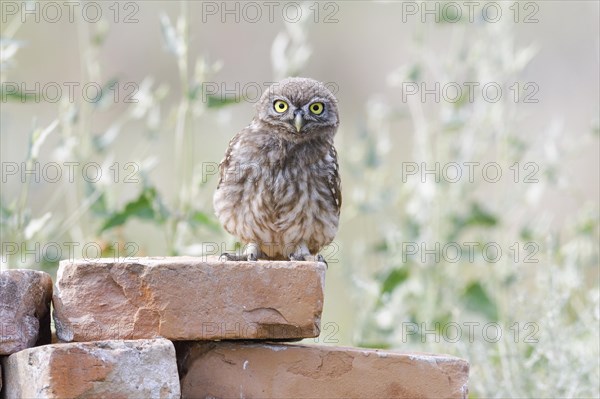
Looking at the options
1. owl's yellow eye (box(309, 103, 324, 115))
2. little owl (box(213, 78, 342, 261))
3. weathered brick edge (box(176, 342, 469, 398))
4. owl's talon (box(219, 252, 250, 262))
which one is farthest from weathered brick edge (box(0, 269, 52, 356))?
owl's yellow eye (box(309, 103, 324, 115))

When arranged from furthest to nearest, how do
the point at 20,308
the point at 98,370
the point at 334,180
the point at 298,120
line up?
the point at 334,180 < the point at 298,120 < the point at 20,308 < the point at 98,370

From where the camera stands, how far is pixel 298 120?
5.13 m

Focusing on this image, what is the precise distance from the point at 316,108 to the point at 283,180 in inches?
15.9

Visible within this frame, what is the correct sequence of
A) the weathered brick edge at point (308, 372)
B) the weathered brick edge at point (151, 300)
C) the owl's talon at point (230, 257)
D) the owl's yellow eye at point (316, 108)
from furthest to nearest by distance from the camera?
the owl's yellow eye at point (316, 108)
the owl's talon at point (230, 257)
the weathered brick edge at point (308, 372)
the weathered brick edge at point (151, 300)

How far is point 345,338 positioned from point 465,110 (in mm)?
2498

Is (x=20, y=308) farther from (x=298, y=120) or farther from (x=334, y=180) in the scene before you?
(x=334, y=180)

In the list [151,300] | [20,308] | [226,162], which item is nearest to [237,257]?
[226,162]

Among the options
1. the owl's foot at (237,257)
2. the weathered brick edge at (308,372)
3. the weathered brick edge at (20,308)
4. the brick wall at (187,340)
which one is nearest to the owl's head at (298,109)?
the owl's foot at (237,257)

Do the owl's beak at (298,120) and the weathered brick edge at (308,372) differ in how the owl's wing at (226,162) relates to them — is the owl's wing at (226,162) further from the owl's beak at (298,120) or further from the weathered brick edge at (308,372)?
the weathered brick edge at (308,372)

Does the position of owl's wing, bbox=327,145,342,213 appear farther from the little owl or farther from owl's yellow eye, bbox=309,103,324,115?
owl's yellow eye, bbox=309,103,324,115

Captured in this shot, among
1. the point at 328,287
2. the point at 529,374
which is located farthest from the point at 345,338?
the point at 529,374

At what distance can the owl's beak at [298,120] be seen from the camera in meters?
5.12

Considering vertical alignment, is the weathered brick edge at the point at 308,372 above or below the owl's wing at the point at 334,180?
below

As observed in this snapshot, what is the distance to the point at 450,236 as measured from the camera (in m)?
7.27
